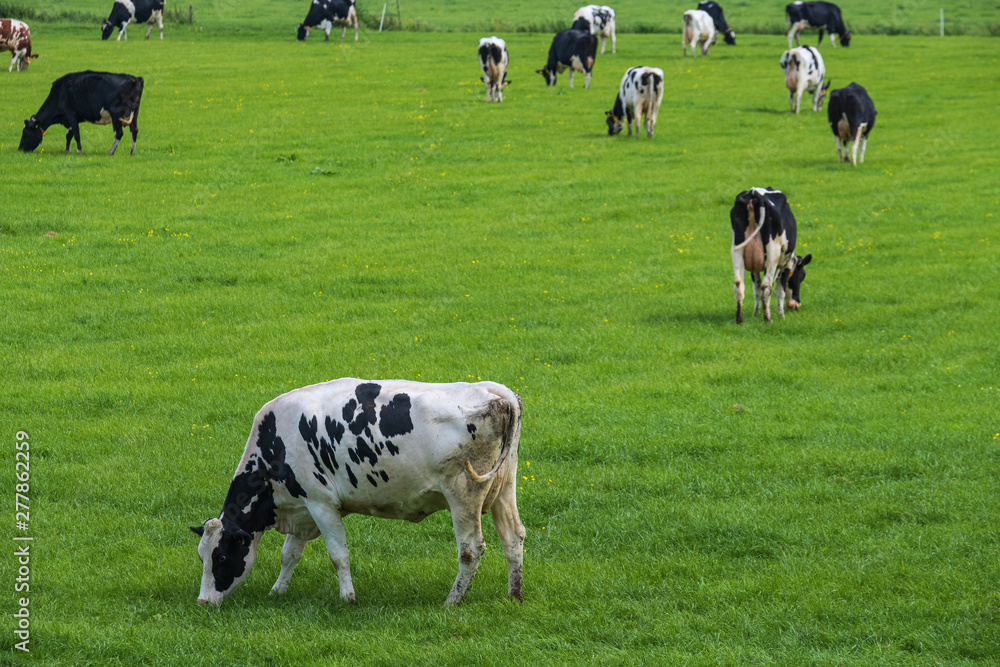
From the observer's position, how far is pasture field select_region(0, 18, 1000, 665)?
768cm

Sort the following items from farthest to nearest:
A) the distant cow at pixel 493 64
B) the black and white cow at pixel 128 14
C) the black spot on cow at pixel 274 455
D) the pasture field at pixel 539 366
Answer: the black and white cow at pixel 128 14
the distant cow at pixel 493 64
the black spot on cow at pixel 274 455
the pasture field at pixel 539 366

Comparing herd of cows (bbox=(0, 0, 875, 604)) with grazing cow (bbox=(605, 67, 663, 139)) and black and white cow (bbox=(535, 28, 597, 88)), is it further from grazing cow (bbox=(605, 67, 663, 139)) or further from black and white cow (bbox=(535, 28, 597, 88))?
black and white cow (bbox=(535, 28, 597, 88))

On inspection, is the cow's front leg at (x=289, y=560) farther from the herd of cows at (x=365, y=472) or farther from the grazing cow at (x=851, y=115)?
the grazing cow at (x=851, y=115)

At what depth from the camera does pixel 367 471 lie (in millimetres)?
7656

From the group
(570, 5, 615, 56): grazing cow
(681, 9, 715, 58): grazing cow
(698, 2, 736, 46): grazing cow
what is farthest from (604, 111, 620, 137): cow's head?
(698, 2, 736, 46): grazing cow

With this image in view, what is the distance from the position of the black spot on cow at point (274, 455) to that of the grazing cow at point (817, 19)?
48884 millimetres

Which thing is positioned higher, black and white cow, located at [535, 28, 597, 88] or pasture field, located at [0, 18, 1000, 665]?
black and white cow, located at [535, 28, 597, 88]

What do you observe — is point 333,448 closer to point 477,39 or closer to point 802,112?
point 802,112

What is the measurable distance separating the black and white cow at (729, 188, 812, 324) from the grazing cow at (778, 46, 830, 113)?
71.1ft

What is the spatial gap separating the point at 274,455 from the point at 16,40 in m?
39.0

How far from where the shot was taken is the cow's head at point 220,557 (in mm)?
7961

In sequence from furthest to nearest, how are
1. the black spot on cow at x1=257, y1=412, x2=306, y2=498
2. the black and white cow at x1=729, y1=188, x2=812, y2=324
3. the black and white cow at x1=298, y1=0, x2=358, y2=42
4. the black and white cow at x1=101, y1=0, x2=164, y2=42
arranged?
the black and white cow at x1=298, y1=0, x2=358, y2=42 → the black and white cow at x1=101, y1=0, x2=164, y2=42 → the black and white cow at x1=729, y1=188, x2=812, y2=324 → the black spot on cow at x1=257, y1=412, x2=306, y2=498

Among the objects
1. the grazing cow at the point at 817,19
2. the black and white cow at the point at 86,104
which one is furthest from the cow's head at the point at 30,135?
the grazing cow at the point at 817,19

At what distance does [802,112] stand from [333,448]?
109ft
